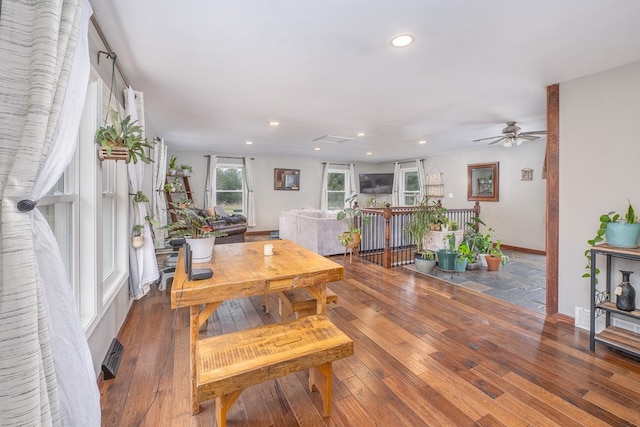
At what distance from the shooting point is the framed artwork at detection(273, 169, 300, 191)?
830 centimetres

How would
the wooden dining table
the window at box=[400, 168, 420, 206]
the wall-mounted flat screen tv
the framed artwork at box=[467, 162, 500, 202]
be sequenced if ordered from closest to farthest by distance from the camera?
1. the wooden dining table
2. the framed artwork at box=[467, 162, 500, 202]
3. the window at box=[400, 168, 420, 206]
4. the wall-mounted flat screen tv

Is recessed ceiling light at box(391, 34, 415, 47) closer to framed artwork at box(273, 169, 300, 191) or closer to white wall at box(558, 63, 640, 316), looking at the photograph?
white wall at box(558, 63, 640, 316)

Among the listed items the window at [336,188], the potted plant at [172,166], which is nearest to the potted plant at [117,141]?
the potted plant at [172,166]

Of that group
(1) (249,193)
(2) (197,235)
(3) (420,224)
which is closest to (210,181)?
(1) (249,193)

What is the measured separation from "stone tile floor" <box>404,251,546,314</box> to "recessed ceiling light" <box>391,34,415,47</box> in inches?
115

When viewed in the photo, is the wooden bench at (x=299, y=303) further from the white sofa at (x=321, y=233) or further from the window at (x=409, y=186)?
the window at (x=409, y=186)

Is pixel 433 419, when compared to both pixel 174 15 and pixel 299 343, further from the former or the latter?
pixel 174 15

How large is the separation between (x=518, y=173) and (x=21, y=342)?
732cm

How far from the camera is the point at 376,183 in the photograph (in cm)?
923

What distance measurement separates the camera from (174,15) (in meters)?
1.71

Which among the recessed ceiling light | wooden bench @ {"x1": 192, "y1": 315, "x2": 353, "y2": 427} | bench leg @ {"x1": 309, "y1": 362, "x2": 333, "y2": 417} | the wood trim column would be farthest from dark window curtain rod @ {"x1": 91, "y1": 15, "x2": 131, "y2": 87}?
the wood trim column

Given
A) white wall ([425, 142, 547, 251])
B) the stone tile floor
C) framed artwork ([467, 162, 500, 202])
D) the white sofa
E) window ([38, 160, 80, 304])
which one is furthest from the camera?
framed artwork ([467, 162, 500, 202])

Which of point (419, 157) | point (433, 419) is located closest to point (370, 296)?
point (433, 419)

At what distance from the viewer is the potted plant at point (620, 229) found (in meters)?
2.14
